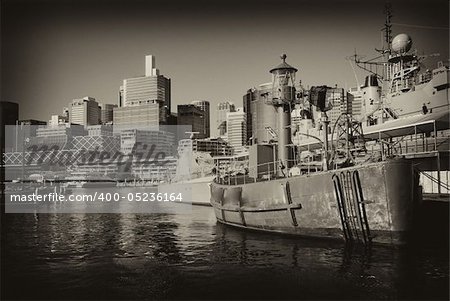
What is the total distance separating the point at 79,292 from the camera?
11133 mm

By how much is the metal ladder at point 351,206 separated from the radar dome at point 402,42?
95.3ft

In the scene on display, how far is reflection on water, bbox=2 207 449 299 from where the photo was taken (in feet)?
36.0

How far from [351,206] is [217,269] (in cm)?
659

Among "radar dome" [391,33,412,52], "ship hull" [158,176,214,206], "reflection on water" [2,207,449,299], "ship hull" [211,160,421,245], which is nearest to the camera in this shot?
"reflection on water" [2,207,449,299]

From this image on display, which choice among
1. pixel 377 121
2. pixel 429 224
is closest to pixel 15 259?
pixel 429 224

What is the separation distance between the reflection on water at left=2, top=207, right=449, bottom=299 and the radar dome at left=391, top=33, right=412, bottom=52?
29.2m

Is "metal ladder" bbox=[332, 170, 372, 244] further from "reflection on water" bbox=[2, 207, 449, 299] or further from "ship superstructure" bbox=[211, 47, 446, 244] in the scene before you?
"reflection on water" bbox=[2, 207, 449, 299]

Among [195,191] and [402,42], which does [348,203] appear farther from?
[195,191]

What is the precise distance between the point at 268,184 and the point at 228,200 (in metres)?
5.37

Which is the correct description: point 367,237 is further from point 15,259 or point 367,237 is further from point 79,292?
point 15,259

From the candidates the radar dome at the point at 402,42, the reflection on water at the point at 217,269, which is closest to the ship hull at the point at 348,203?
the reflection on water at the point at 217,269

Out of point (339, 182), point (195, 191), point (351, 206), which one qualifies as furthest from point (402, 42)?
point (195, 191)

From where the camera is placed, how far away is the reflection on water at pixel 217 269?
432 inches

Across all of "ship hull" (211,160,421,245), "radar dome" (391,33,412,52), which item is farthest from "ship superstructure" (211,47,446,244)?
"radar dome" (391,33,412,52)
